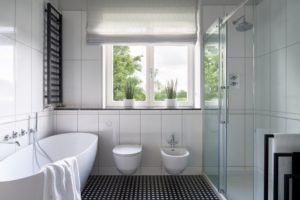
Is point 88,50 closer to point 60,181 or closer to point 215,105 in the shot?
point 215,105

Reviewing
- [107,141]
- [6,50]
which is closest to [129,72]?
[107,141]

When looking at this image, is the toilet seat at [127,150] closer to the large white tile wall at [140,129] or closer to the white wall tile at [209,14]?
the large white tile wall at [140,129]

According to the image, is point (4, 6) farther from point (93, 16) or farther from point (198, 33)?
point (198, 33)

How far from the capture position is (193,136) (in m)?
3.17

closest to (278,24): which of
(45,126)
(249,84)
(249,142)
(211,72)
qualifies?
(249,84)

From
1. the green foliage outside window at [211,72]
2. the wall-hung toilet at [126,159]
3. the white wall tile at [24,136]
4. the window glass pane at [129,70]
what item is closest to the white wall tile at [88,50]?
the window glass pane at [129,70]

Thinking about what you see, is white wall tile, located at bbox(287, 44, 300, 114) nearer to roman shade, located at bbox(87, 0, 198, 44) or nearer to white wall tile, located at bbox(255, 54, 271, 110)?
white wall tile, located at bbox(255, 54, 271, 110)

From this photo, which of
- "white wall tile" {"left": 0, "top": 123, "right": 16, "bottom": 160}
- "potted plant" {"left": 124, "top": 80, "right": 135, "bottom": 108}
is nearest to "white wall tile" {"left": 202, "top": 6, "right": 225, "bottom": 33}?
"potted plant" {"left": 124, "top": 80, "right": 135, "bottom": 108}

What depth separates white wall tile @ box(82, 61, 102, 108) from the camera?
10.6ft

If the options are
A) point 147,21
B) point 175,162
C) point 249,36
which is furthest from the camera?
point 147,21

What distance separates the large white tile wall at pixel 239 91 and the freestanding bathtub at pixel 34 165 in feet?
5.25

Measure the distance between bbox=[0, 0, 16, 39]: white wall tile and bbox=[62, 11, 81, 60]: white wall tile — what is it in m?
1.12

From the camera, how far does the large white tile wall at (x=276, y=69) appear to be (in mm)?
2215

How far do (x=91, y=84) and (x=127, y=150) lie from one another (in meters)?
1.13
